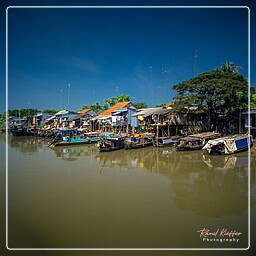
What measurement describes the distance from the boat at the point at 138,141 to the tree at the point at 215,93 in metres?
4.53

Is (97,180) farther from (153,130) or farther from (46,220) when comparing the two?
(153,130)

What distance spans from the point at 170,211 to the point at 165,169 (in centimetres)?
518

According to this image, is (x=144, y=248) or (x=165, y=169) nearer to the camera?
(x=144, y=248)

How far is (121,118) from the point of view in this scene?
86.8 ft

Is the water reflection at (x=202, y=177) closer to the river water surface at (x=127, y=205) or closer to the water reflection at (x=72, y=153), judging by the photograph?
the river water surface at (x=127, y=205)

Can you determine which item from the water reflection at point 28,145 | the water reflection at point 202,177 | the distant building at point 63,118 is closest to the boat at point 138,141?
the water reflection at point 202,177

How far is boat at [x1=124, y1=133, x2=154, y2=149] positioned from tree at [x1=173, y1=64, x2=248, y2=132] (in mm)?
4532

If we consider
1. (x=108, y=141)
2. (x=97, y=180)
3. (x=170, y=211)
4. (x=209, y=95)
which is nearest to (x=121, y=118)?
(x=108, y=141)

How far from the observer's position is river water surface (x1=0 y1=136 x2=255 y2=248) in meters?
4.93

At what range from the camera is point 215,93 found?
1862 cm

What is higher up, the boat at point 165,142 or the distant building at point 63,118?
the distant building at point 63,118

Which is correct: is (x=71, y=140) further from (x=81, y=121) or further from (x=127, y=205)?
(x=127, y=205)

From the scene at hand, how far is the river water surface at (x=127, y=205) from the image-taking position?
16.2 ft

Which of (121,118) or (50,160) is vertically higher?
(121,118)
